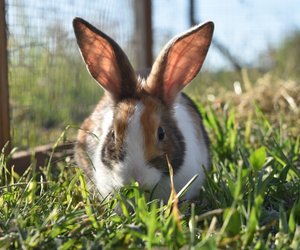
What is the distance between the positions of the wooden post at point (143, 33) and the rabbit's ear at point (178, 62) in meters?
2.37

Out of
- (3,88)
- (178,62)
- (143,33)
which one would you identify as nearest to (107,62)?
(178,62)

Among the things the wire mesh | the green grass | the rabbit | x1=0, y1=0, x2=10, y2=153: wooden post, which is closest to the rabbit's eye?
the rabbit

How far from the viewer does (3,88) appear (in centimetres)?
341

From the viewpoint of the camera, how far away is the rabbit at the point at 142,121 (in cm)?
268

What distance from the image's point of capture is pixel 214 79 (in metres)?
6.80

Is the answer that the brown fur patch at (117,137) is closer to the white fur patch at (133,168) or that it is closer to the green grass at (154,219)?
the white fur patch at (133,168)

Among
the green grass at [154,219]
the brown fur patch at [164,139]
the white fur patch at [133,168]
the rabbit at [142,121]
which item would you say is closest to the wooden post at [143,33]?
the rabbit at [142,121]

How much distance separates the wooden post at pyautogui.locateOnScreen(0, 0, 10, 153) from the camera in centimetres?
337

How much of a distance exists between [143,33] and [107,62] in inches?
103

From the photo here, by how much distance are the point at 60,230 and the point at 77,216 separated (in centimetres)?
19

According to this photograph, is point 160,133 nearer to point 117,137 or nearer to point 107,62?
point 117,137

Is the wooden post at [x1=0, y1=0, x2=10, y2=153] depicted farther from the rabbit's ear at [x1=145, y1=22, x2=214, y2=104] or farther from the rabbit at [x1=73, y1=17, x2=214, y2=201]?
the rabbit's ear at [x1=145, y1=22, x2=214, y2=104]

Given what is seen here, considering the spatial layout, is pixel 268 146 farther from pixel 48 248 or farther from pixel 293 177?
pixel 48 248

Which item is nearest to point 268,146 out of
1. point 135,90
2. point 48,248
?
point 135,90
